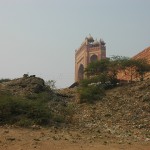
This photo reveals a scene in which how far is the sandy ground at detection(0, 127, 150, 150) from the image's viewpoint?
850cm

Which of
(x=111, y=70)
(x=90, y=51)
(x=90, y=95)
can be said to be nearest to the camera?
(x=90, y=95)

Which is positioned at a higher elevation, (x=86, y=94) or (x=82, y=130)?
(x=86, y=94)

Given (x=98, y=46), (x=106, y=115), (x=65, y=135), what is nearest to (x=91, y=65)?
(x=106, y=115)

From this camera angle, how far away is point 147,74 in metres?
27.2

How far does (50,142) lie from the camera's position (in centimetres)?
888

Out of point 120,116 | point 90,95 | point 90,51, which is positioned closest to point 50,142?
point 120,116

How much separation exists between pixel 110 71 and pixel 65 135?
50.6 ft

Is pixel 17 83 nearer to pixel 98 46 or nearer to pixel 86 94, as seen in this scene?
pixel 86 94

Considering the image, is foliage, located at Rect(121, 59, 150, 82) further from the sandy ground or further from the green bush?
the sandy ground

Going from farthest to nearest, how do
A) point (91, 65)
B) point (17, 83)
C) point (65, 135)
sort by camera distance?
point (91, 65), point (17, 83), point (65, 135)

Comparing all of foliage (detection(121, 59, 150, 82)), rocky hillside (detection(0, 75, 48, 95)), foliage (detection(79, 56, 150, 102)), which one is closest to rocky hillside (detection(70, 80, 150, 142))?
rocky hillside (detection(0, 75, 48, 95))

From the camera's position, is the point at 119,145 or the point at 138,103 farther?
the point at 138,103

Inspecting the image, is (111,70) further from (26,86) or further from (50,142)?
(50,142)

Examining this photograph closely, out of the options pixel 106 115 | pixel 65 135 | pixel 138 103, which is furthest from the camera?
pixel 138 103
